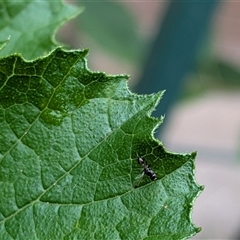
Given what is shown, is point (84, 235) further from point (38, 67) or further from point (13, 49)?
point (13, 49)

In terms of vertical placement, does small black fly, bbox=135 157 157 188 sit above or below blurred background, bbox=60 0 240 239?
below

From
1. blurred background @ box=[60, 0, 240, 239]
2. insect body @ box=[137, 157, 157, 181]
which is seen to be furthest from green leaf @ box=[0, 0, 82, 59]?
insect body @ box=[137, 157, 157, 181]

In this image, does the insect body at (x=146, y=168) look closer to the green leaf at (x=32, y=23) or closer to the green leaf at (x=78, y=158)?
the green leaf at (x=78, y=158)

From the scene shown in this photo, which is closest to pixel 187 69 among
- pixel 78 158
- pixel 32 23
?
pixel 32 23

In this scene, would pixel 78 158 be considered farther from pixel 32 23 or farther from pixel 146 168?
pixel 32 23

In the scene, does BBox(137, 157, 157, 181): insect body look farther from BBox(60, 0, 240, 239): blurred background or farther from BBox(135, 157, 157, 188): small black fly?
BBox(60, 0, 240, 239): blurred background

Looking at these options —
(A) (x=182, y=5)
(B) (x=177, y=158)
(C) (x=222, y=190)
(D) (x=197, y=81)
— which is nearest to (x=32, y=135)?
(B) (x=177, y=158)
